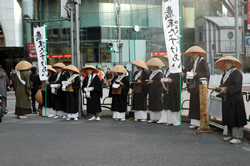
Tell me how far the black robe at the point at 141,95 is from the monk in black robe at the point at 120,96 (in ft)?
1.18

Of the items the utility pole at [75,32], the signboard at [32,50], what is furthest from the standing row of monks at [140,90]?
the signboard at [32,50]

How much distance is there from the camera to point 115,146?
274 inches

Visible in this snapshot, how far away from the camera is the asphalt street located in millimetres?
5789

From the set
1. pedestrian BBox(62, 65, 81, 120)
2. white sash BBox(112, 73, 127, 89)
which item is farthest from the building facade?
white sash BBox(112, 73, 127, 89)

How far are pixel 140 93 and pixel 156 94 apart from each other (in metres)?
0.59

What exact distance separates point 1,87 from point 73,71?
315cm

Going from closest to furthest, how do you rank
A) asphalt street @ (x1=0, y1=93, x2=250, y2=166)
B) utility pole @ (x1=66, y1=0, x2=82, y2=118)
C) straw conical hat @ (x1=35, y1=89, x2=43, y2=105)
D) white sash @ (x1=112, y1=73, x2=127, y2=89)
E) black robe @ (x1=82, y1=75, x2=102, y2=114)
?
asphalt street @ (x1=0, y1=93, x2=250, y2=166) < white sash @ (x1=112, y1=73, x2=127, y2=89) < black robe @ (x1=82, y1=75, x2=102, y2=114) < utility pole @ (x1=66, y1=0, x2=82, y2=118) < straw conical hat @ (x1=35, y1=89, x2=43, y2=105)

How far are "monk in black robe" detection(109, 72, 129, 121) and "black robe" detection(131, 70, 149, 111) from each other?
0.36 metres

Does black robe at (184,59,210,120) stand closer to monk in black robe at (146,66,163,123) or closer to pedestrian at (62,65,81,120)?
monk in black robe at (146,66,163,123)

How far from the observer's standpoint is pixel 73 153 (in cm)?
637

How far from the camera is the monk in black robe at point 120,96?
11070mm

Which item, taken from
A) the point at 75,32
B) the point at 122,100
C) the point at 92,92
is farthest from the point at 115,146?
the point at 75,32

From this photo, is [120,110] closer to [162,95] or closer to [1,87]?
[162,95]

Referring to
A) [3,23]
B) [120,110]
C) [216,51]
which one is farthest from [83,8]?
[120,110]
